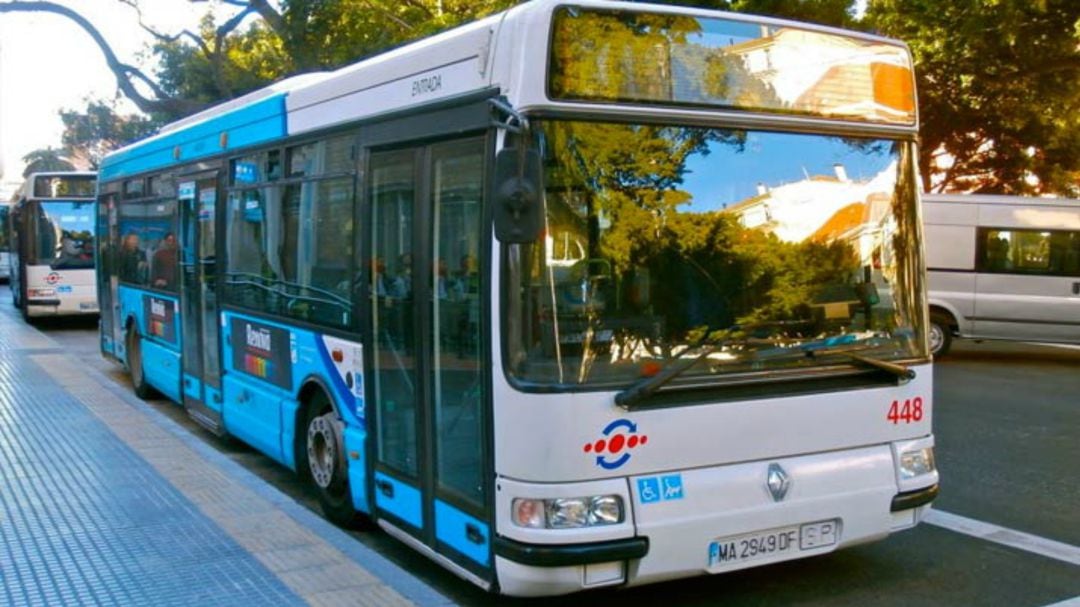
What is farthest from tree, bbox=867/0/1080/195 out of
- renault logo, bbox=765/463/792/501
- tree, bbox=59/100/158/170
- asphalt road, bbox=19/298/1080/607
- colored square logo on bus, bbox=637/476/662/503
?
tree, bbox=59/100/158/170

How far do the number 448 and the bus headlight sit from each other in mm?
170

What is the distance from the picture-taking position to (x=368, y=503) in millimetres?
5809

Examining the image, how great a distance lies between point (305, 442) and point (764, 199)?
3616 millimetres

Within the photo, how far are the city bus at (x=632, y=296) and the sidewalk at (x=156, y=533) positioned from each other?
44 centimetres

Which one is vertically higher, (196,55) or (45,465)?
(196,55)

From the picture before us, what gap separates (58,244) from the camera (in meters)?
19.9

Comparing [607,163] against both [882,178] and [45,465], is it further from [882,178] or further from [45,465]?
[45,465]

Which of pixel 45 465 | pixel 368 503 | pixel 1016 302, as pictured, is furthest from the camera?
pixel 1016 302

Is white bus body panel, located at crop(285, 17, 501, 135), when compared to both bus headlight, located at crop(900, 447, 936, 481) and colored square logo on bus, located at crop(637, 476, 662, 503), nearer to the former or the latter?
colored square logo on bus, located at crop(637, 476, 662, 503)

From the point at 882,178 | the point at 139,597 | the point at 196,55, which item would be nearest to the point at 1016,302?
the point at 882,178

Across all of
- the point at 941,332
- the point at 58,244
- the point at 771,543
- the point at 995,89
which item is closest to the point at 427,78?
the point at 771,543

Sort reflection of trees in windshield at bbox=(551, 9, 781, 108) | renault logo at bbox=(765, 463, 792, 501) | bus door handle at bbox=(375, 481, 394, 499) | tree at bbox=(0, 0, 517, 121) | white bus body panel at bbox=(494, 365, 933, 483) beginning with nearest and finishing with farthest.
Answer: white bus body panel at bbox=(494, 365, 933, 483) → reflection of trees in windshield at bbox=(551, 9, 781, 108) → renault logo at bbox=(765, 463, 792, 501) → bus door handle at bbox=(375, 481, 394, 499) → tree at bbox=(0, 0, 517, 121)

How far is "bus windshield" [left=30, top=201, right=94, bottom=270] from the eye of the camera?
65.0ft

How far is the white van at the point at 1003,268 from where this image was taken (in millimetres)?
15289
